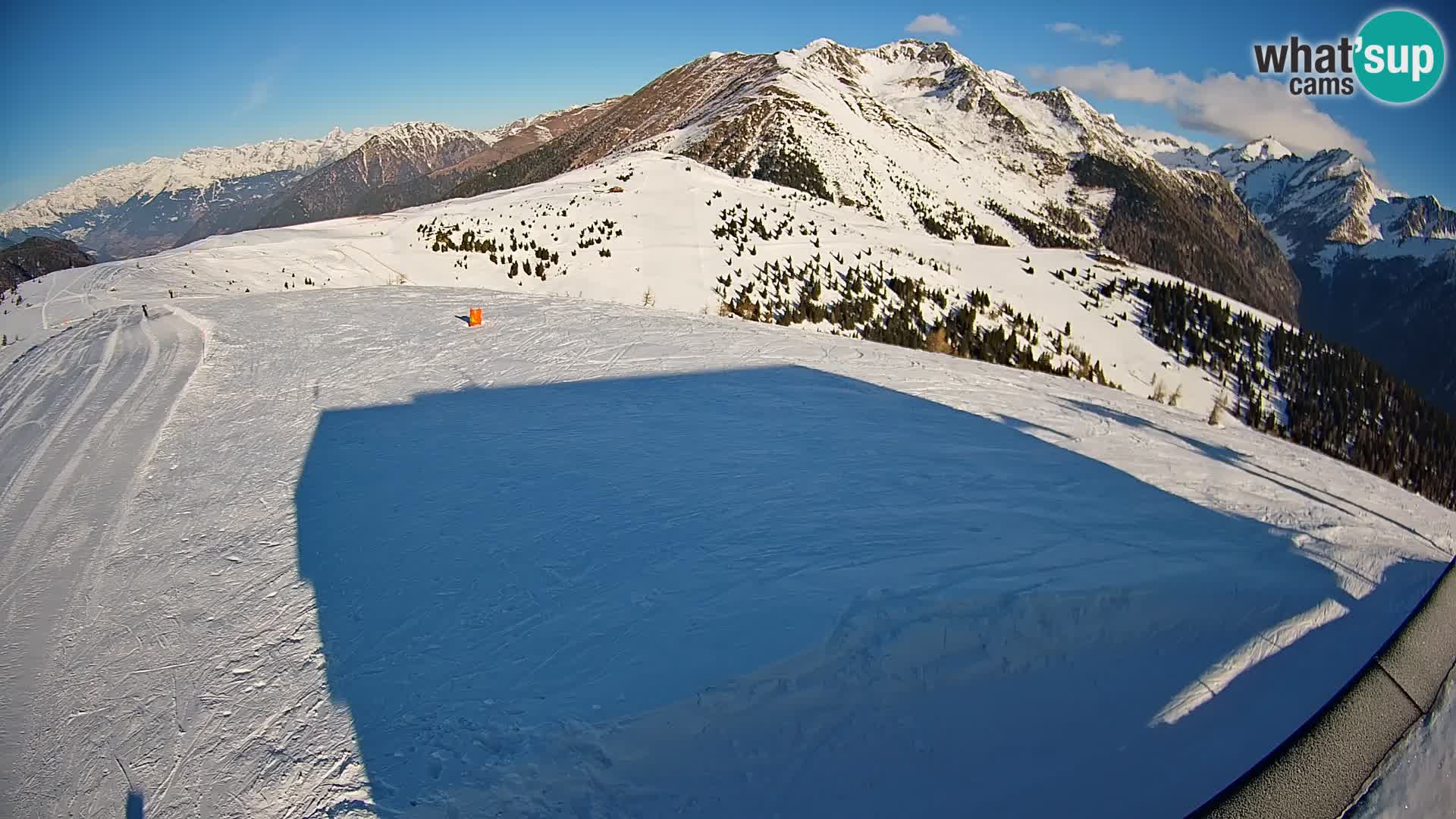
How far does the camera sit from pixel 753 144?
64562 millimetres

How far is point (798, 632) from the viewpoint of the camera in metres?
3.45

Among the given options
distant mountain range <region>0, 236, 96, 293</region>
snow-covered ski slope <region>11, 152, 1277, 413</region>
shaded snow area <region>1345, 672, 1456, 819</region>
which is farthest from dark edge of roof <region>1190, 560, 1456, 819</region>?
distant mountain range <region>0, 236, 96, 293</region>

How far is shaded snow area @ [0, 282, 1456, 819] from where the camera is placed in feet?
9.50

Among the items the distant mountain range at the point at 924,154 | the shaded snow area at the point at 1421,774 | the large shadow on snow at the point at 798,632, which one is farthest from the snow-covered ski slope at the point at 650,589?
the distant mountain range at the point at 924,154

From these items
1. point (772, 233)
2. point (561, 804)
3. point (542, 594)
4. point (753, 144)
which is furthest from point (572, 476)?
point (753, 144)

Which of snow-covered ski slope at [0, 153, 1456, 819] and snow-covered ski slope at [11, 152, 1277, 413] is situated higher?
snow-covered ski slope at [11, 152, 1277, 413]

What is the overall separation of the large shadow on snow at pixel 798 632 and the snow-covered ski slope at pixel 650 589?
0.06 feet

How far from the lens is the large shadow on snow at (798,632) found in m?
2.84

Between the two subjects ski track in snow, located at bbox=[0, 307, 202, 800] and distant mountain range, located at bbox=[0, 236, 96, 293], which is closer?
ski track in snow, located at bbox=[0, 307, 202, 800]

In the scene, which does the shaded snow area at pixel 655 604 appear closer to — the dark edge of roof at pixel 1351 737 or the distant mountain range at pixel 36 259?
the dark edge of roof at pixel 1351 737

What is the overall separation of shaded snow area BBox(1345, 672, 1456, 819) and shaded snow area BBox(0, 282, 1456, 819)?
1215 millimetres

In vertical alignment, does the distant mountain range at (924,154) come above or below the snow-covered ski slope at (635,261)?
above

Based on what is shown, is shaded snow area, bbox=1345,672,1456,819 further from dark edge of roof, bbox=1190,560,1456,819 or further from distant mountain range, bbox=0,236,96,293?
distant mountain range, bbox=0,236,96,293

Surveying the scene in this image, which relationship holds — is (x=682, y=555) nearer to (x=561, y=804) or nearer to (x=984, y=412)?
(x=561, y=804)
